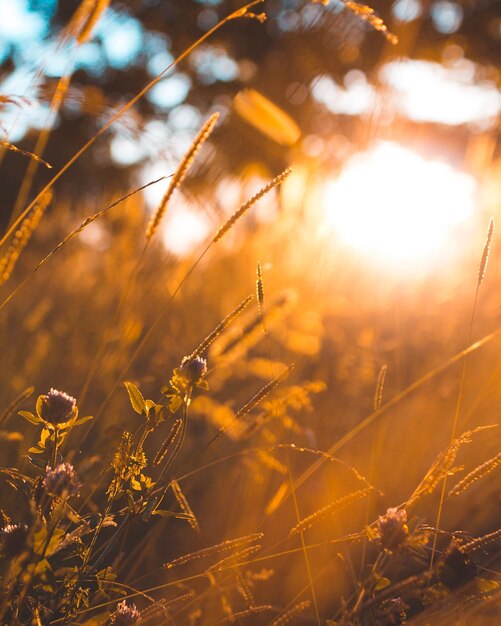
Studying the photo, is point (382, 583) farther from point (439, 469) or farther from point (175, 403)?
point (175, 403)

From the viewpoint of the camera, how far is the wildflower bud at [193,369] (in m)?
0.68

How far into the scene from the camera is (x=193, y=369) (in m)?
0.69

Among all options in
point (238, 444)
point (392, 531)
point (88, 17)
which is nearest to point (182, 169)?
point (88, 17)

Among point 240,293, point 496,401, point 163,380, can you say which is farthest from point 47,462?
point 240,293

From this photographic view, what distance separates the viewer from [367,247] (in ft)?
8.54

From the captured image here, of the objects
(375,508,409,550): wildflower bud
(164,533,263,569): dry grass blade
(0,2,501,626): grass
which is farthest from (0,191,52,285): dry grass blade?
(375,508,409,550): wildflower bud

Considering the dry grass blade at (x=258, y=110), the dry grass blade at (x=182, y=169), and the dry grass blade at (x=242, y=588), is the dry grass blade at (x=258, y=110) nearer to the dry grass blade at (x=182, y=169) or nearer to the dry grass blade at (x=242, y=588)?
the dry grass blade at (x=182, y=169)

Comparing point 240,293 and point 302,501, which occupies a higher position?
point 240,293

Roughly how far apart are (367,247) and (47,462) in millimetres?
2107

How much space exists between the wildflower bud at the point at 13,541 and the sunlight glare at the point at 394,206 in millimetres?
1479

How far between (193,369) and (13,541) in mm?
259

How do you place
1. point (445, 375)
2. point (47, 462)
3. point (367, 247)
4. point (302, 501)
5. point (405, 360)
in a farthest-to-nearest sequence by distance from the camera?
point (367, 247) → point (405, 360) → point (445, 375) → point (302, 501) → point (47, 462)

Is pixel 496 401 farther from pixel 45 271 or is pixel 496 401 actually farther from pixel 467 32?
pixel 467 32

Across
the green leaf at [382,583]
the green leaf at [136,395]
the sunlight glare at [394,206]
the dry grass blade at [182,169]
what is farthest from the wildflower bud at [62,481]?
the sunlight glare at [394,206]
